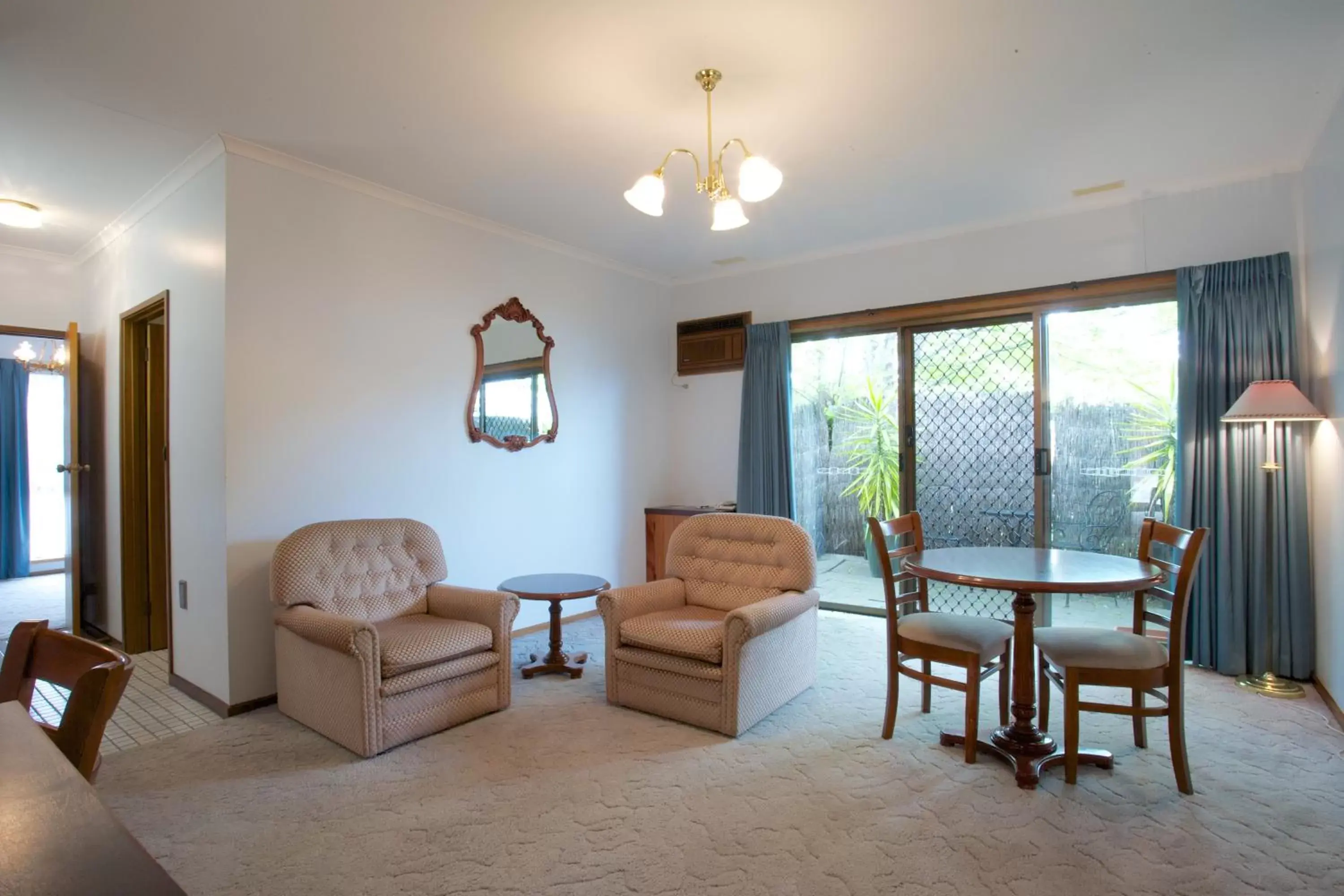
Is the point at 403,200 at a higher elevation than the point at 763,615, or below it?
higher

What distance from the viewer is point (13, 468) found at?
22.0 feet

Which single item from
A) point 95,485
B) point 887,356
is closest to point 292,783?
point 95,485

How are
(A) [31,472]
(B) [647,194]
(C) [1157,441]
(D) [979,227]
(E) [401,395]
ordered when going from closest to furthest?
(B) [647,194], (E) [401,395], (C) [1157,441], (D) [979,227], (A) [31,472]

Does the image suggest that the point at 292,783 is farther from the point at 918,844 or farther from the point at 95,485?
the point at 95,485

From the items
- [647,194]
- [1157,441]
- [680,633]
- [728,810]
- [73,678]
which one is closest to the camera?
[73,678]

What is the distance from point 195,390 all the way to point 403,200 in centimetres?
150

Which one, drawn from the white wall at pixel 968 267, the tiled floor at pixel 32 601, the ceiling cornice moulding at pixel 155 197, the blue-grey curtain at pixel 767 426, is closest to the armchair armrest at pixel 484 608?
the ceiling cornice moulding at pixel 155 197

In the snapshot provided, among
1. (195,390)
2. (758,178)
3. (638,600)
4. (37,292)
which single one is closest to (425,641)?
(638,600)

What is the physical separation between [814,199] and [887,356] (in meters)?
1.43

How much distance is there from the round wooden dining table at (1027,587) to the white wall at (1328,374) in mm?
1088

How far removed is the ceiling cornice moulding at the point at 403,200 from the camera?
3.21 m

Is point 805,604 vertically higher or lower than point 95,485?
lower

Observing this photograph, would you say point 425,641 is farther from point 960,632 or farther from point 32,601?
point 32,601

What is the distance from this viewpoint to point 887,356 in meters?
4.91
